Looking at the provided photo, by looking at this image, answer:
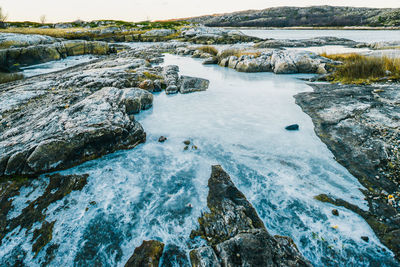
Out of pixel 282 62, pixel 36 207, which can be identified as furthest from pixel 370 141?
pixel 282 62

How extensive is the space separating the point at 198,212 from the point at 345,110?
5.34 meters

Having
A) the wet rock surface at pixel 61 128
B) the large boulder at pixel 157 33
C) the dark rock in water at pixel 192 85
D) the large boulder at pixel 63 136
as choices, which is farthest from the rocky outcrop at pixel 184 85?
the large boulder at pixel 157 33

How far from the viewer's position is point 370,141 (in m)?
4.00

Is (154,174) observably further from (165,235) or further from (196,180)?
(165,235)

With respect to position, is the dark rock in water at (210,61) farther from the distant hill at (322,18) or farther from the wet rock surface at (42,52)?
the distant hill at (322,18)

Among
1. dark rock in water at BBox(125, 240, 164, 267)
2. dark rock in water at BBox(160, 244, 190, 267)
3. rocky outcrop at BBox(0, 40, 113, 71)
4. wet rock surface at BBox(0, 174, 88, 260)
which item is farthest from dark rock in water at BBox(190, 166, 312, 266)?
rocky outcrop at BBox(0, 40, 113, 71)

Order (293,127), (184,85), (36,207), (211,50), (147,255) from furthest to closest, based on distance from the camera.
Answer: (211,50) → (184,85) → (293,127) → (36,207) → (147,255)

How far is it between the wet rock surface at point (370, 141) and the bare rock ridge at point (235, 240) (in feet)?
4.26

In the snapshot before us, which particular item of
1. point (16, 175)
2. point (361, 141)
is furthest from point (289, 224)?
point (16, 175)

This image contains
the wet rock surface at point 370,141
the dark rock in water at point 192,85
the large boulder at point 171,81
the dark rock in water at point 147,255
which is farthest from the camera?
the dark rock in water at point 192,85

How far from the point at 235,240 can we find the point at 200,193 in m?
1.21

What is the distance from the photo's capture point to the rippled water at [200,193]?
2.36 metres

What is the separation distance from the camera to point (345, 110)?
18.1 ft

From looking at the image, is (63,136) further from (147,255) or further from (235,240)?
(235,240)
